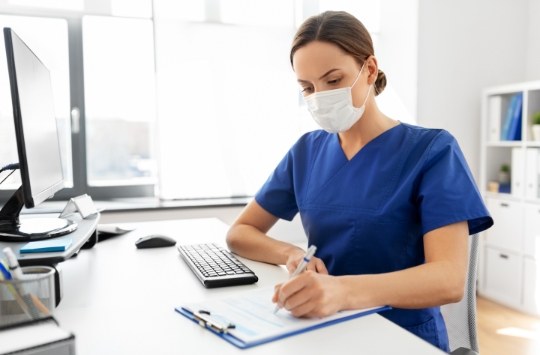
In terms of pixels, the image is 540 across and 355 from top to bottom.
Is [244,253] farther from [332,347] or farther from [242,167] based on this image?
[242,167]

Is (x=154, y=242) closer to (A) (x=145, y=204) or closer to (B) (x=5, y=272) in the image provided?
(B) (x=5, y=272)

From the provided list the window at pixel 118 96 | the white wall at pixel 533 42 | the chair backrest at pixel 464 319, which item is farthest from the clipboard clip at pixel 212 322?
the white wall at pixel 533 42

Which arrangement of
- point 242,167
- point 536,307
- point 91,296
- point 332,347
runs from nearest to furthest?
point 332,347 → point 91,296 → point 536,307 → point 242,167

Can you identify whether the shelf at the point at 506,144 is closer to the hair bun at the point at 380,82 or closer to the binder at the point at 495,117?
the binder at the point at 495,117

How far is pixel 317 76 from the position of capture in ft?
3.76

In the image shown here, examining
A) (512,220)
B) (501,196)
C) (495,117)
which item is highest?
(495,117)

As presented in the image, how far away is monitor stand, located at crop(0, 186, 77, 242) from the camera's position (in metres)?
1.03

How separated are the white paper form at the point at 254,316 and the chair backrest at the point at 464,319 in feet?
1.15

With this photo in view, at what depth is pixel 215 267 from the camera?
1.08m

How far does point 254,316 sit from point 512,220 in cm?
242

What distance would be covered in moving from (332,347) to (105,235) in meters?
1.05

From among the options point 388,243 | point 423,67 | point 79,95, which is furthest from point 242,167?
point 388,243

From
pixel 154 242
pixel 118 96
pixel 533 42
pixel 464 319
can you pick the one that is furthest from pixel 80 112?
pixel 533 42

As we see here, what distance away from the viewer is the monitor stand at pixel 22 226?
3.37ft
